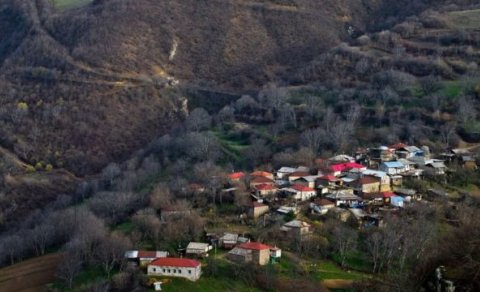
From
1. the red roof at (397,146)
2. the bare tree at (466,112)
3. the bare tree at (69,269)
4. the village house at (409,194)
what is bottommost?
the bare tree at (69,269)

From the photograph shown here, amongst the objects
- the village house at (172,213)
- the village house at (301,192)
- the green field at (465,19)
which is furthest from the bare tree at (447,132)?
the green field at (465,19)

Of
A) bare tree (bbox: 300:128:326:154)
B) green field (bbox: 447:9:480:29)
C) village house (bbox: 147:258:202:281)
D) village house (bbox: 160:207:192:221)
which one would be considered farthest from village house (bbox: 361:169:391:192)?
green field (bbox: 447:9:480:29)

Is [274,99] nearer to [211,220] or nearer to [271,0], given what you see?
[211,220]

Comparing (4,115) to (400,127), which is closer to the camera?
(400,127)

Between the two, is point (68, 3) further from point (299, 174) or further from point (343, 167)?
point (343, 167)

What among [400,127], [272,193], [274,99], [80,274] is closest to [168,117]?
[274,99]

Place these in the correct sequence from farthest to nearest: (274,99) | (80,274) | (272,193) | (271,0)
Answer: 1. (271,0)
2. (274,99)
3. (272,193)
4. (80,274)

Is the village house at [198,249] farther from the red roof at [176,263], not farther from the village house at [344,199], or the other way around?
the village house at [344,199]
